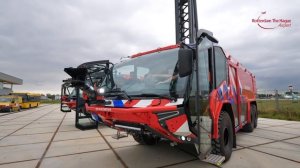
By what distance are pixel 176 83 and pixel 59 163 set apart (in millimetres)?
3095

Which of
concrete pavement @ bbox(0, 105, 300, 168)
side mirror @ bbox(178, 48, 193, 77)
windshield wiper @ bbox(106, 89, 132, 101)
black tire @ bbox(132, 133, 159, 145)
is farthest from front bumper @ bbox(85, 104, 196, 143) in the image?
black tire @ bbox(132, 133, 159, 145)

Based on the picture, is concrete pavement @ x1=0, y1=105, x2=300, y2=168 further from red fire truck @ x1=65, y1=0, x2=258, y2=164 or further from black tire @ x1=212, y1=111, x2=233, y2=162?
red fire truck @ x1=65, y1=0, x2=258, y2=164

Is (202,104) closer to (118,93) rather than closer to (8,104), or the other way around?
(118,93)

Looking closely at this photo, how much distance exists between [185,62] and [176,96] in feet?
1.65

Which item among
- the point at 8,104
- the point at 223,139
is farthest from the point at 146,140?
the point at 8,104

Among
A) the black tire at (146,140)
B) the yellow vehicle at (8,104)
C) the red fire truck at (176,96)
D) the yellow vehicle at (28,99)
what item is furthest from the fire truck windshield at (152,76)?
the yellow vehicle at (28,99)

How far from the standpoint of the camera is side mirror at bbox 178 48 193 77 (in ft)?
10.1

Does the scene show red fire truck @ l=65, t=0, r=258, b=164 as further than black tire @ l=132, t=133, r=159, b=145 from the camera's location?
No

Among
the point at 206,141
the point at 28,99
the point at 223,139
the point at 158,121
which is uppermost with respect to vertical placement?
the point at 28,99

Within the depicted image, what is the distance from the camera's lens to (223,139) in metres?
4.13

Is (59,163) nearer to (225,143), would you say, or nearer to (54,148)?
(54,148)

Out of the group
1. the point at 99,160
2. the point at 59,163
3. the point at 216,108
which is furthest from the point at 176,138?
the point at 59,163

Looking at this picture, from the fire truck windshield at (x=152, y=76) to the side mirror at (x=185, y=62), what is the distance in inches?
9.0

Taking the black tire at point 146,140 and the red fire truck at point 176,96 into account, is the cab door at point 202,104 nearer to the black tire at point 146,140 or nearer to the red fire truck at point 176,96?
the red fire truck at point 176,96
